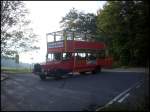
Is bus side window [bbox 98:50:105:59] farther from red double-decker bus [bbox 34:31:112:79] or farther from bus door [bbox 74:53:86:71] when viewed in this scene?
bus door [bbox 74:53:86:71]

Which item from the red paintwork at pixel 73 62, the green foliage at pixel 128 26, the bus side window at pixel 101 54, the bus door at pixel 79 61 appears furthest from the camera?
the bus side window at pixel 101 54

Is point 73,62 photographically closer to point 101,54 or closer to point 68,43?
point 68,43

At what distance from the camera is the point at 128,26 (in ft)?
21.8

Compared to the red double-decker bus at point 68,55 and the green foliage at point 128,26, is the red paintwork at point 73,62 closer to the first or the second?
the red double-decker bus at point 68,55

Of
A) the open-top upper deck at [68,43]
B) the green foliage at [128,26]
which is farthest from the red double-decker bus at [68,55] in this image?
the green foliage at [128,26]

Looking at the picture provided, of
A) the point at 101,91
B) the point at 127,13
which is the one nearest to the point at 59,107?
the point at 101,91

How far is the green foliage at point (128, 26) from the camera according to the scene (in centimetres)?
622

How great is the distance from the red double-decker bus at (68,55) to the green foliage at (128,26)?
1544 cm

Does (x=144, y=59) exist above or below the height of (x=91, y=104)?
above

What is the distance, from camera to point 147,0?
614 centimetres

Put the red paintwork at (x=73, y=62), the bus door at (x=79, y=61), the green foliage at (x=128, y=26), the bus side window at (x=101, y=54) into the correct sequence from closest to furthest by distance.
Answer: the green foliage at (x=128, y=26)
the red paintwork at (x=73, y=62)
the bus door at (x=79, y=61)
the bus side window at (x=101, y=54)

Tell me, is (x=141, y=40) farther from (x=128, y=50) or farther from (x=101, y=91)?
(x=101, y=91)

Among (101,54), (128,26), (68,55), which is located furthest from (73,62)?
(128,26)

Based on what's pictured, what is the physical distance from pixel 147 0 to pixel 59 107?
6528 mm
